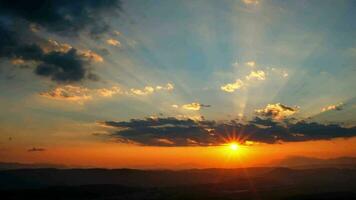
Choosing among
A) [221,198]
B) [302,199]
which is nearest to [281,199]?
[302,199]

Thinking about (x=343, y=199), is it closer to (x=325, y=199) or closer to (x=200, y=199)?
(x=325, y=199)

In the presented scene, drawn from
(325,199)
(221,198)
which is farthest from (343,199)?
(221,198)

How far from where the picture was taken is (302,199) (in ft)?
639

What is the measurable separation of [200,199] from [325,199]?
60.8 meters

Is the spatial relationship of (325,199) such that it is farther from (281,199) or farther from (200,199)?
(200,199)

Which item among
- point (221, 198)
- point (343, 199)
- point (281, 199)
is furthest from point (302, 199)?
point (221, 198)

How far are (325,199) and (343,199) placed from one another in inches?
532

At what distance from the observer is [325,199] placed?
19212 cm

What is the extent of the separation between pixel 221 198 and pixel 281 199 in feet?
97.7

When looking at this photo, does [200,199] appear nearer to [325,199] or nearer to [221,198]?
[221,198]

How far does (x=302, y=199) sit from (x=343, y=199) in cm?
2241

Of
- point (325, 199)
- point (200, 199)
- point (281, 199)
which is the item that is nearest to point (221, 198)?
point (200, 199)

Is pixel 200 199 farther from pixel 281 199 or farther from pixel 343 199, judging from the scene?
pixel 343 199

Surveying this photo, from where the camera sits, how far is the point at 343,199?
652ft
